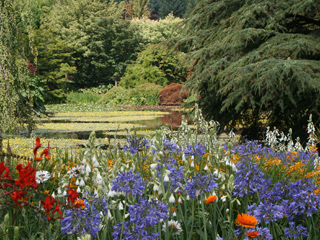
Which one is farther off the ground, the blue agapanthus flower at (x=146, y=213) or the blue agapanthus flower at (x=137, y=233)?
the blue agapanthus flower at (x=146, y=213)

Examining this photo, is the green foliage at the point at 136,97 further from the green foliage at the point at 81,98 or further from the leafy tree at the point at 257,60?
the leafy tree at the point at 257,60

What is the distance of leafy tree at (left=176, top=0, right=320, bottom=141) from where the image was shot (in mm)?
4836

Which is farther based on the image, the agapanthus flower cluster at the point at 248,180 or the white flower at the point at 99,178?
the agapanthus flower cluster at the point at 248,180

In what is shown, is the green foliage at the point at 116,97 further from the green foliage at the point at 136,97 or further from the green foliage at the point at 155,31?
the green foliage at the point at 155,31

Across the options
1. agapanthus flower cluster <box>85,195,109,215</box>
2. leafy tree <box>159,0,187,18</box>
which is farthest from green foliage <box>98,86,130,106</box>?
leafy tree <box>159,0,187,18</box>

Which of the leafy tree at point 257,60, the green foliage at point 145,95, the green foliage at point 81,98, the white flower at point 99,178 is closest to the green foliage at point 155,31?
the green foliage at point 145,95

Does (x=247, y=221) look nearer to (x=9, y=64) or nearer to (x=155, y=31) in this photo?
(x=9, y=64)

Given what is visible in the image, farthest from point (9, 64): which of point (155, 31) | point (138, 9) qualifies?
point (138, 9)

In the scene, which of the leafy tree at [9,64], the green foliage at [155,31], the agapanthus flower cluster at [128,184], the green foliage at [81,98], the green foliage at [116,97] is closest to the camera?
the agapanthus flower cluster at [128,184]

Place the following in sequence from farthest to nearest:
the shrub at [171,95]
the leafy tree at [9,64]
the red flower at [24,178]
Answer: the shrub at [171,95] → the leafy tree at [9,64] → the red flower at [24,178]

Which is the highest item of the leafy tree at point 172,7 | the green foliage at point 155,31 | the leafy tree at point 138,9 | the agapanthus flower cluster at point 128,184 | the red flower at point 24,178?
the leafy tree at point 172,7

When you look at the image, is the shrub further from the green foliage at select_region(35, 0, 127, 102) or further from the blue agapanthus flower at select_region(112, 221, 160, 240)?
the blue agapanthus flower at select_region(112, 221, 160, 240)

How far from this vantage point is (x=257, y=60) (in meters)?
5.50

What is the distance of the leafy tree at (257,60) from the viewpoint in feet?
15.9
